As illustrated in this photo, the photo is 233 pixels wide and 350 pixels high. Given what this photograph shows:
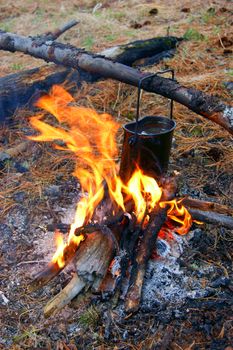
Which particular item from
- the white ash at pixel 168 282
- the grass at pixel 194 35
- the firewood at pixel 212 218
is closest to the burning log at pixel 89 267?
the white ash at pixel 168 282


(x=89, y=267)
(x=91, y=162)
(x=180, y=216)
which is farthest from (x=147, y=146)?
(x=91, y=162)

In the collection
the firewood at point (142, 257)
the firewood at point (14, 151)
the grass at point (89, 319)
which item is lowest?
the firewood at point (14, 151)

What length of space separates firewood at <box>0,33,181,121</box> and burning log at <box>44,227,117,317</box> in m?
3.02

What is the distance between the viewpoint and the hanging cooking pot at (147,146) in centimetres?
284

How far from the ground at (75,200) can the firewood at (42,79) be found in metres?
0.18

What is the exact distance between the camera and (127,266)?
2.81 metres

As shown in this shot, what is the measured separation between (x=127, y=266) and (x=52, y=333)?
0.67 m

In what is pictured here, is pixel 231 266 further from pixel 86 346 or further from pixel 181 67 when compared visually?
pixel 181 67

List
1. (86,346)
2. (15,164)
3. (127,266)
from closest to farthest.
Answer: (86,346)
(127,266)
(15,164)

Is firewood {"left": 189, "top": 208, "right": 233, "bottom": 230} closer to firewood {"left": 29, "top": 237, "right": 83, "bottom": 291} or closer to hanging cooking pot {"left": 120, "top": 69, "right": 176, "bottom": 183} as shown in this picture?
hanging cooking pot {"left": 120, "top": 69, "right": 176, "bottom": 183}

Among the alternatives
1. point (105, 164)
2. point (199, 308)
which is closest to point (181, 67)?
point (105, 164)

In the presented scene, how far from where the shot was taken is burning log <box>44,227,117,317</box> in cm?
266

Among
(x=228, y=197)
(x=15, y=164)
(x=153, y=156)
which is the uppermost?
(x=153, y=156)

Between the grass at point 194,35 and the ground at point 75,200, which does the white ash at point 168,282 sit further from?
the grass at point 194,35
